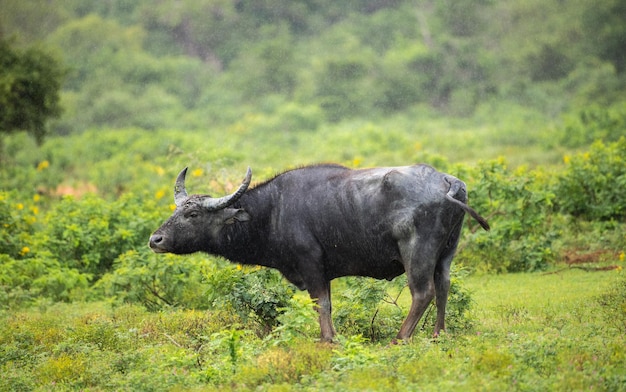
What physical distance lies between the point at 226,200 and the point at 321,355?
6.39ft

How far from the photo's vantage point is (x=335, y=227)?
7.63 m

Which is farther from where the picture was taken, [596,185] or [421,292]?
[596,185]

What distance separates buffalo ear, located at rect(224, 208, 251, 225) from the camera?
7.91 m

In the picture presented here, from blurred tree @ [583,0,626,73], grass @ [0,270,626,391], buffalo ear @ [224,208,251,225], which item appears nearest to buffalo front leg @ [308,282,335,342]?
grass @ [0,270,626,391]

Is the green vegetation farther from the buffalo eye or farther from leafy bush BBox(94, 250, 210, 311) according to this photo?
A: the buffalo eye

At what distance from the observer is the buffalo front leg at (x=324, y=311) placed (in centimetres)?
752

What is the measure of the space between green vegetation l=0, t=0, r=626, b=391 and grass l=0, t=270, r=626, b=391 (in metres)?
0.03

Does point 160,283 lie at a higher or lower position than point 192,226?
lower

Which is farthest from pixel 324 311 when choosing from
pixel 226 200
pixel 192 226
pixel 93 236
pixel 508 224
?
pixel 93 236

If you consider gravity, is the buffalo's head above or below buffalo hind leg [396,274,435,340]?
above

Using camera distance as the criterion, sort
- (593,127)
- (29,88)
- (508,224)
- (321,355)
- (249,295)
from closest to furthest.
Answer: (321,355)
(249,295)
(508,224)
(29,88)
(593,127)

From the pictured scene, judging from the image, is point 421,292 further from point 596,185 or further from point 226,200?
point 596,185

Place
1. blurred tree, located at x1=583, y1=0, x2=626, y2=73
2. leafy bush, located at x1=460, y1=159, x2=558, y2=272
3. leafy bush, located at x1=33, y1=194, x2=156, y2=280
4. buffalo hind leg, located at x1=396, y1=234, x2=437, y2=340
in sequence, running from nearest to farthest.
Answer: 1. buffalo hind leg, located at x1=396, y1=234, x2=437, y2=340
2. leafy bush, located at x1=460, y1=159, x2=558, y2=272
3. leafy bush, located at x1=33, y1=194, x2=156, y2=280
4. blurred tree, located at x1=583, y1=0, x2=626, y2=73

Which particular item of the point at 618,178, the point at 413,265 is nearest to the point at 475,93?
the point at 618,178
